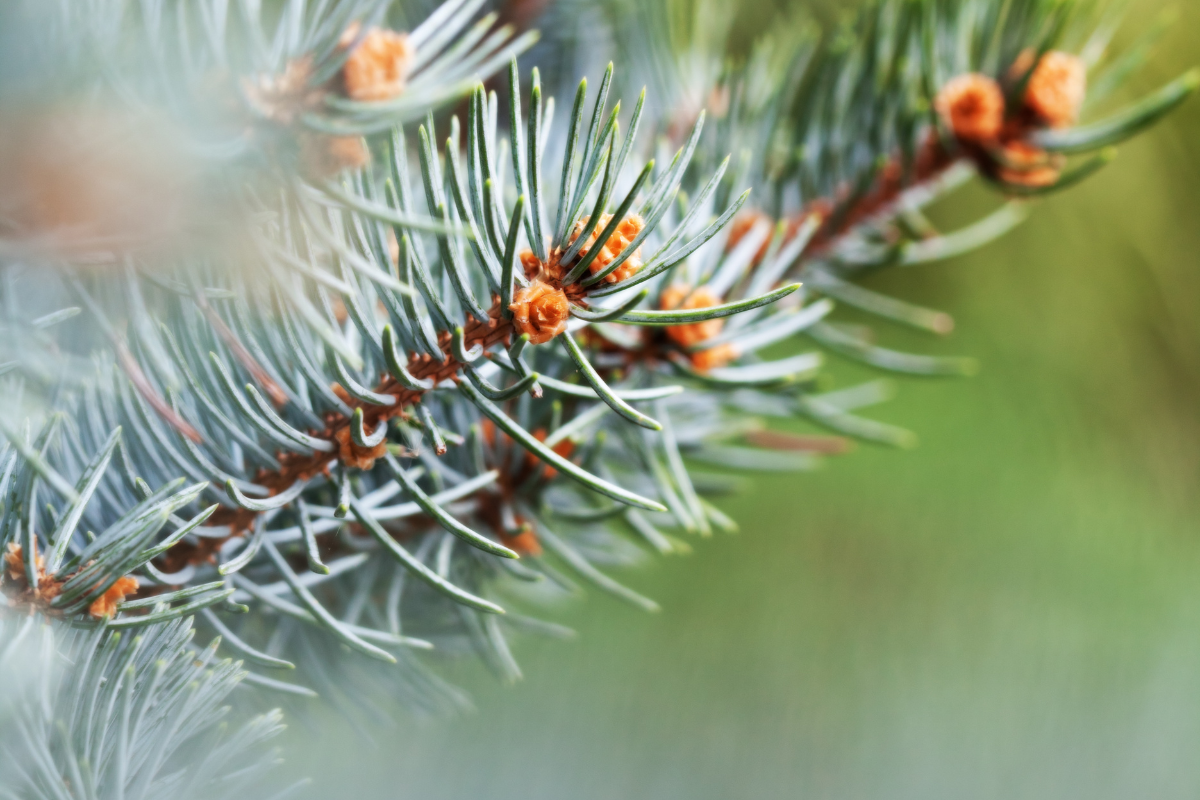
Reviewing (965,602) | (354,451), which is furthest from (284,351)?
(965,602)

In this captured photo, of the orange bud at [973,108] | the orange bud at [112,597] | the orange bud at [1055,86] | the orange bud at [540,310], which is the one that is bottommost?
the orange bud at [112,597]

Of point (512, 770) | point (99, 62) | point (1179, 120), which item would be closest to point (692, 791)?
point (512, 770)

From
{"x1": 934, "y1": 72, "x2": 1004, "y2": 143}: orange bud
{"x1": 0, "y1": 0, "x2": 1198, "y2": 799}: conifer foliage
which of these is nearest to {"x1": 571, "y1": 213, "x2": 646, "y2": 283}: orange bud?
{"x1": 0, "y1": 0, "x2": 1198, "y2": 799}: conifer foliage

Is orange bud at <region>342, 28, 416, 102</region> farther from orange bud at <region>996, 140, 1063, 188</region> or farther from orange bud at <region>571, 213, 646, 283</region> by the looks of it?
orange bud at <region>996, 140, 1063, 188</region>

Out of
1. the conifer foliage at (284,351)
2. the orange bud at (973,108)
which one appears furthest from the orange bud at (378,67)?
the orange bud at (973,108)

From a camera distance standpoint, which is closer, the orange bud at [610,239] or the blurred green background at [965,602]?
the orange bud at [610,239]

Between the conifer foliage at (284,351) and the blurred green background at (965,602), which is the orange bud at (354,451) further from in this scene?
the blurred green background at (965,602)
